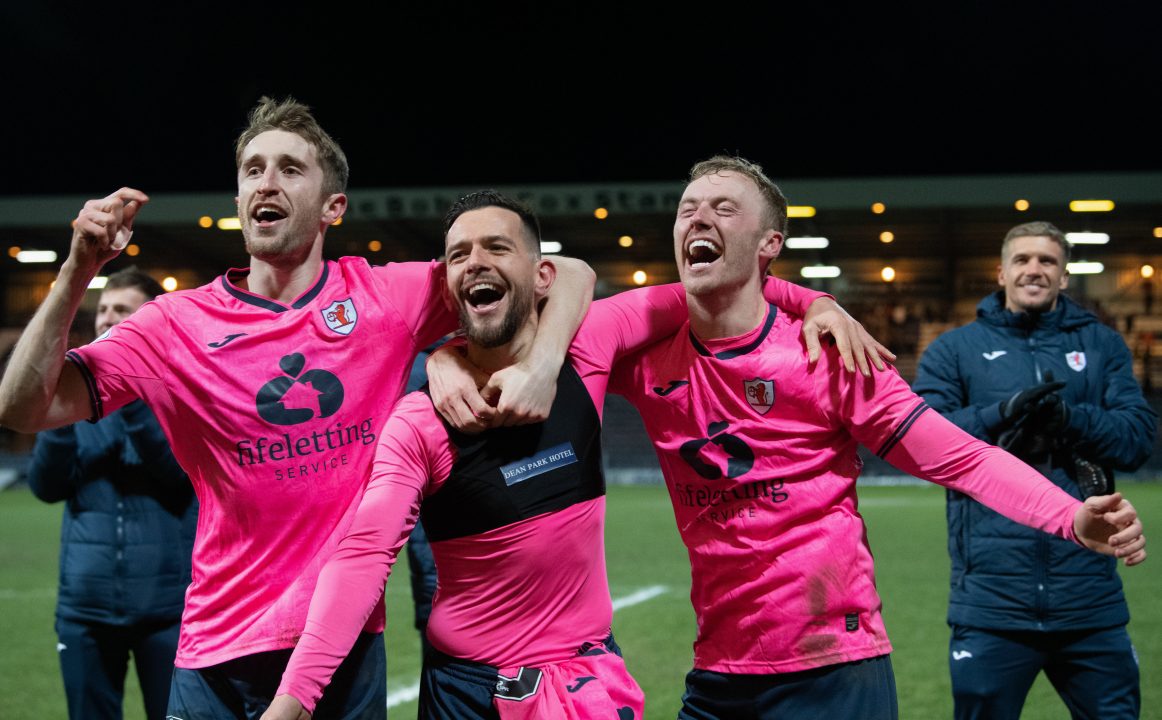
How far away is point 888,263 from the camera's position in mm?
35406

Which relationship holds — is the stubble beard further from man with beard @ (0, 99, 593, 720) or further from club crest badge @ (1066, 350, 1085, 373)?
club crest badge @ (1066, 350, 1085, 373)

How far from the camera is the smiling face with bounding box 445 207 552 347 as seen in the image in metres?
3.00

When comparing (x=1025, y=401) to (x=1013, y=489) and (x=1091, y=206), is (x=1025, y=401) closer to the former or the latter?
(x=1013, y=489)

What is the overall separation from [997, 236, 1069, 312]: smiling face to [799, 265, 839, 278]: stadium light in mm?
30890

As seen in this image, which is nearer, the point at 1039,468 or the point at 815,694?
the point at 815,694

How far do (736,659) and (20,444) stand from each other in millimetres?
27392

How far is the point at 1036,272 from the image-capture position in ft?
14.8

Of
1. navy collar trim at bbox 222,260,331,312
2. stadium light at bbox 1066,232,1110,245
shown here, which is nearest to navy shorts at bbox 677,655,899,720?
navy collar trim at bbox 222,260,331,312

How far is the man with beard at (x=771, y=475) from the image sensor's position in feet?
10.1

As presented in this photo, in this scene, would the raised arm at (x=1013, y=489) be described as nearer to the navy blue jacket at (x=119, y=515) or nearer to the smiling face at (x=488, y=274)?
the smiling face at (x=488, y=274)

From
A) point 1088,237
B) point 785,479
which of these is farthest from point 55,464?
point 1088,237

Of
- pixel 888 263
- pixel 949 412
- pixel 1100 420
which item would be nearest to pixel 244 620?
pixel 949 412

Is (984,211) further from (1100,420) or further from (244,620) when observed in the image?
(244,620)

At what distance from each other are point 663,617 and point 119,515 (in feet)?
17.5
